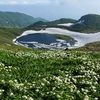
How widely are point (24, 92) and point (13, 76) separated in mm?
2799

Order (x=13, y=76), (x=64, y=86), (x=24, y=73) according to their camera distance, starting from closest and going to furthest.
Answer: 1. (x=64, y=86)
2. (x=13, y=76)
3. (x=24, y=73)

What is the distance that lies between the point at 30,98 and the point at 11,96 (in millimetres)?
936

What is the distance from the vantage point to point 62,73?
55.9 ft

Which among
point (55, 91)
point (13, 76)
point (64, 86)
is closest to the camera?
point (55, 91)

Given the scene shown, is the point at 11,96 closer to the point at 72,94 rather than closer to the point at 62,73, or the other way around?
the point at 72,94

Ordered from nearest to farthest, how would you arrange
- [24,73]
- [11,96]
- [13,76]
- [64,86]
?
[11,96] → [64,86] → [13,76] → [24,73]

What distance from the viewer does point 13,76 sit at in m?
15.1

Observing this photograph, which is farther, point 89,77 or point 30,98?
point 89,77

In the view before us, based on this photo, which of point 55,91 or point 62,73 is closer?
point 55,91

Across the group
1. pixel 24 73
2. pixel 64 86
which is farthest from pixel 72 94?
pixel 24 73

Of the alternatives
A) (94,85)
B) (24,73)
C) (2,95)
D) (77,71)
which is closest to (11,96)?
(2,95)

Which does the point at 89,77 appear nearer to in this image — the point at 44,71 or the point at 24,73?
the point at 44,71

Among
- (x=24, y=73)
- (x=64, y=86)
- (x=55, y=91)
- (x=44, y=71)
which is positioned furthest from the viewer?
(x=44, y=71)

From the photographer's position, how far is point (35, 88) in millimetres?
13344
